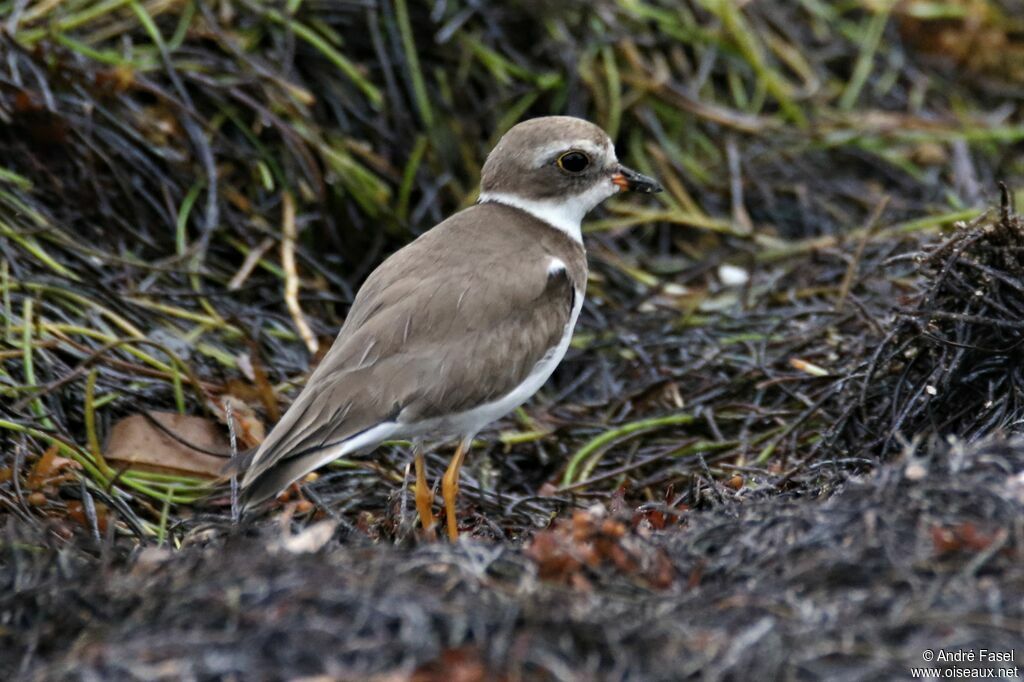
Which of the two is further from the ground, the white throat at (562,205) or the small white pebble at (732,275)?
the white throat at (562,205)

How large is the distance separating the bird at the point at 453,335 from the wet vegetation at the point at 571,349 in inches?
10.2

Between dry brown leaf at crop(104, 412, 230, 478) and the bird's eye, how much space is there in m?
1.55

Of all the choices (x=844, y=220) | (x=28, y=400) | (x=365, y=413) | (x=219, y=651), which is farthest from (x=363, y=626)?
(x=844, y=220)

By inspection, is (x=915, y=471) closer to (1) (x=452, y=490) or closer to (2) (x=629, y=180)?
(1) (x=452, y=490)

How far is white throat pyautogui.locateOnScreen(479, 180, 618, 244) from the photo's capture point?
477 centimetres

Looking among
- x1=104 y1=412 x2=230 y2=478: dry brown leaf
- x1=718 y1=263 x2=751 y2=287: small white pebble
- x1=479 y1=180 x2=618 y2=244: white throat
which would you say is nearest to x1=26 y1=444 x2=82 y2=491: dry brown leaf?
x1=104 y1=412 x2=230 y2=478: dry brown leaf

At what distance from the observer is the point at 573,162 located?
4.77m

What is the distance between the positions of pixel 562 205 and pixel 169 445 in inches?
63.7

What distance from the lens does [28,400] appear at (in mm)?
4336

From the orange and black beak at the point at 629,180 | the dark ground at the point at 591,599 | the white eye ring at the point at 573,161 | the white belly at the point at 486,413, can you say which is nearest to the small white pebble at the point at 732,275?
the orange and black beak at the point at 629,180

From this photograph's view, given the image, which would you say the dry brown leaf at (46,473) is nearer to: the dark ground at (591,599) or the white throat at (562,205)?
the dark ground at (591,599)

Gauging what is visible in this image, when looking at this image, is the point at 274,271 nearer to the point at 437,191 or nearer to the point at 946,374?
the point at 437,191

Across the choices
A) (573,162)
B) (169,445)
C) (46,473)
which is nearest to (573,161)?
(573,162)

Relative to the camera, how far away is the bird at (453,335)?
3.89 m
